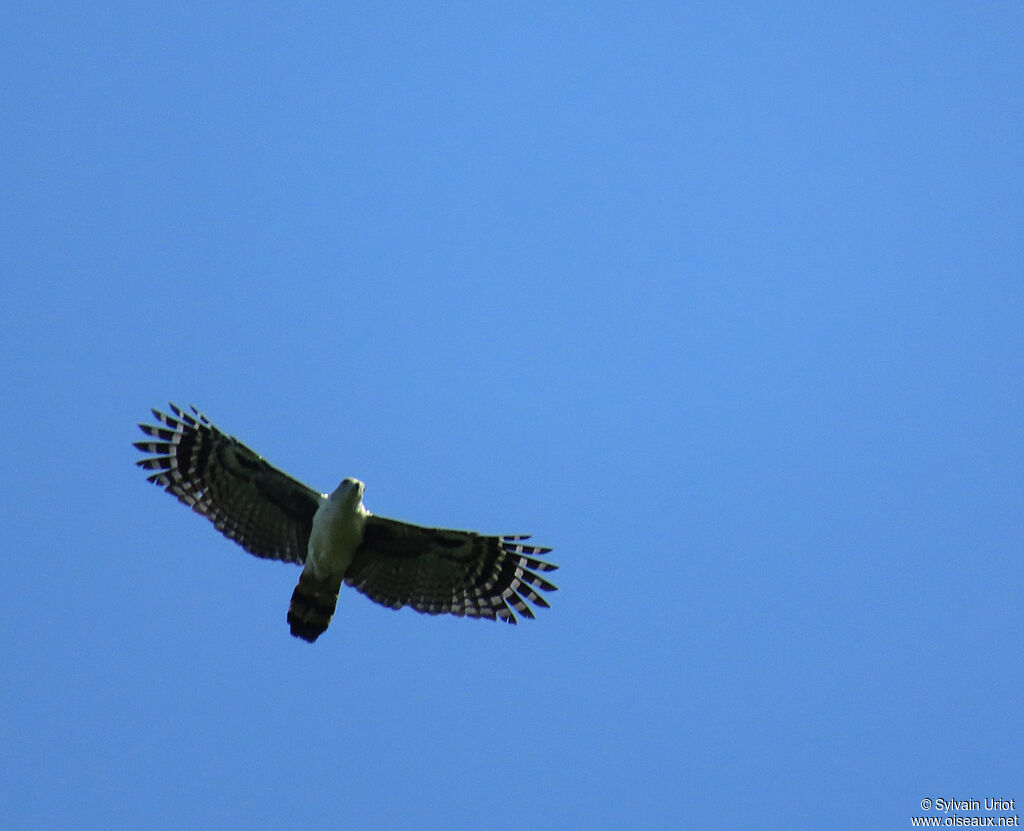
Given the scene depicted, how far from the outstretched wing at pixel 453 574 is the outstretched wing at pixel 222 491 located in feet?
3.05

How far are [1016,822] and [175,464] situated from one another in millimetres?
11620

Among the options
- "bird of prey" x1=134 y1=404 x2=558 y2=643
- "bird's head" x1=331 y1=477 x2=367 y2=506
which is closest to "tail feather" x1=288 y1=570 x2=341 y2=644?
"bird of prey" x1=134 y1=404 x2=558 y2=643

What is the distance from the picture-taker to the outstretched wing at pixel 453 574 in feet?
51.6

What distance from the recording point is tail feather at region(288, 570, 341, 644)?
Answer: 1505cm

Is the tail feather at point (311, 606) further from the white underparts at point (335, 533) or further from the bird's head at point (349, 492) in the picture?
the bird's head at point (349, 492)

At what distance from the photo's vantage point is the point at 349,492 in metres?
15.0

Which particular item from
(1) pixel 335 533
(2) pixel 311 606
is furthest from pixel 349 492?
(2) pixel 311 606

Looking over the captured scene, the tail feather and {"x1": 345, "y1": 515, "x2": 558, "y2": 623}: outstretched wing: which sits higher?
{"x1": 345, "y1": 515, "x2": 558, "y2": 623}: outstretched wing

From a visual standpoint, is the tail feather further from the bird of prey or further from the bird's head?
the bird's head

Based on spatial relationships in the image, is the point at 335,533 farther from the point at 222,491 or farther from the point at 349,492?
the point at 222,491

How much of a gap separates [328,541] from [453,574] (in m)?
1.82

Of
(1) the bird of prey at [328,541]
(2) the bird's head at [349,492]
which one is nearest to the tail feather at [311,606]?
(1) the bird of prey at [328,541]

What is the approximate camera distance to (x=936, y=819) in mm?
15891

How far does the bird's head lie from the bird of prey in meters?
0.01
